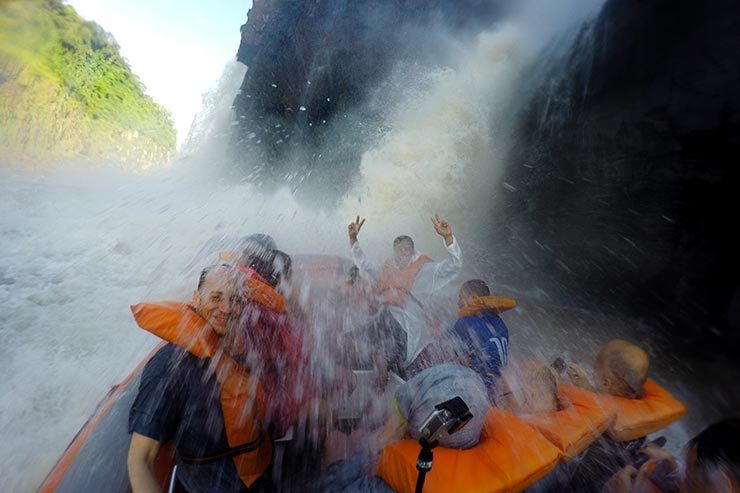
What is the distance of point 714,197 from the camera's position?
16.3 ft

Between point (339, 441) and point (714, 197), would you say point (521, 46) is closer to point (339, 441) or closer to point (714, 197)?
point (714, 197)

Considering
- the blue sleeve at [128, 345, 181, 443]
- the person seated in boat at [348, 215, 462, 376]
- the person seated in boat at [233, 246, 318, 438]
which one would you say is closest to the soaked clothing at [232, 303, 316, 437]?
the person seated in boat at [233, 246, 318, 438]

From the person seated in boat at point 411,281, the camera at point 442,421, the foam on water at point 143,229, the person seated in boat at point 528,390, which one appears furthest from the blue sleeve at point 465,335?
the foam on water at point 143,229

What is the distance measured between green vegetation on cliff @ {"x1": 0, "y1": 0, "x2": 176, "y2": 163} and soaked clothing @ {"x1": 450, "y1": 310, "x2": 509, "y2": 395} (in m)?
17.6

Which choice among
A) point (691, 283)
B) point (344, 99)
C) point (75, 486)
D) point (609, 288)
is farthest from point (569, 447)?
point (344, 99)

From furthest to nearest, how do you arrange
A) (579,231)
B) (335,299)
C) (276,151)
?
(276,151), (579,231), (335,299)

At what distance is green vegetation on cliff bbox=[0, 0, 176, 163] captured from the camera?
13.5 metres

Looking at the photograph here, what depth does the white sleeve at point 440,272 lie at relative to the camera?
13.5ft

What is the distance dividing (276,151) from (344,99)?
5.36 meters

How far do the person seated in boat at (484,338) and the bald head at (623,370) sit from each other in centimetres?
66

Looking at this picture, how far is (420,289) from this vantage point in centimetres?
429

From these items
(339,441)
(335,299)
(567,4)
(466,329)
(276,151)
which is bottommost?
(339,441)

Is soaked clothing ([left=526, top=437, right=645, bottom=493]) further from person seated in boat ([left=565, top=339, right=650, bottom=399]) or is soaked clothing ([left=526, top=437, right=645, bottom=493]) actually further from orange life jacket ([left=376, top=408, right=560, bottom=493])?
orange life jacket ([left=376, top=408, right=560, bottom=493])

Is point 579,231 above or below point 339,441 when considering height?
above
